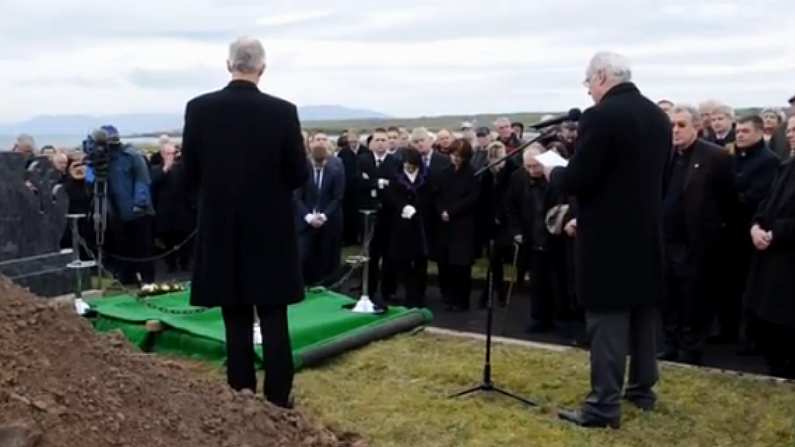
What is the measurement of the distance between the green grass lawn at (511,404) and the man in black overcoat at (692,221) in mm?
708

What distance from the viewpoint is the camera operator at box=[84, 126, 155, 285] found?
10.8m

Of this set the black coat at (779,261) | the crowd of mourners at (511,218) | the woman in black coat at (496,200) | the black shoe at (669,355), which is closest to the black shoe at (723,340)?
the crowd of mourners at (511,218)

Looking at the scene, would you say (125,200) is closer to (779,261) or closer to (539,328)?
(539,328)

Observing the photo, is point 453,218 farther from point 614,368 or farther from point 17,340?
point 17,340

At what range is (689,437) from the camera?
19.0ft

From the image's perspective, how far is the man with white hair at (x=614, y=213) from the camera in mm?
5570

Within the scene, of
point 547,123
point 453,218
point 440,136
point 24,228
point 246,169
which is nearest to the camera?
point 246,169

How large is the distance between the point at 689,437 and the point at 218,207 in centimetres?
288

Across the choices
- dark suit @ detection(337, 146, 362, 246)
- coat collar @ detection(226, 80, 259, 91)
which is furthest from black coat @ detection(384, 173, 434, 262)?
coat collar @ detection(226, 80, 259, 91)

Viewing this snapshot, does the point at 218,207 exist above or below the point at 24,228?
above

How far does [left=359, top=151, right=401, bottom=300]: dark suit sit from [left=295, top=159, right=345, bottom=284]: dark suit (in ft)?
1.34

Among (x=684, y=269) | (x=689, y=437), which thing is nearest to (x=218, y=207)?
(x=689, y=437)

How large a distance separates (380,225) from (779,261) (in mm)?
5125

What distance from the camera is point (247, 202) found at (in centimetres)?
550
